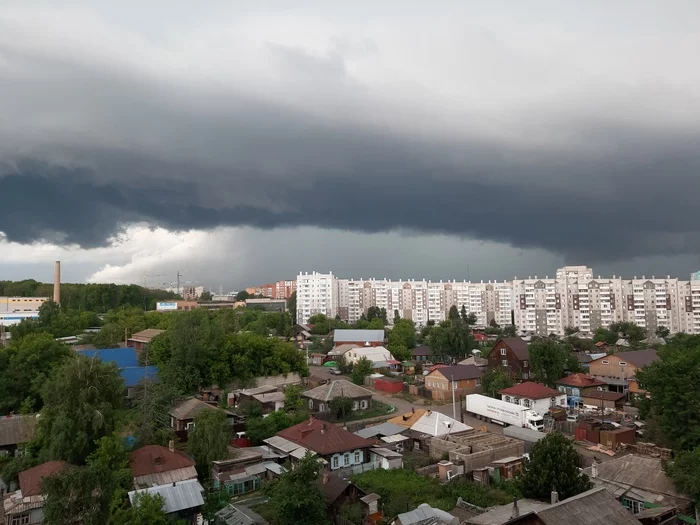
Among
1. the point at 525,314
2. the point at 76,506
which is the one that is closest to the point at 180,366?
the point at 76,506

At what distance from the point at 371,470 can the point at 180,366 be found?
57.7 ft

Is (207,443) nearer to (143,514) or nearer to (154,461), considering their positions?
(154,461)

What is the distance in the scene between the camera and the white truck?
92.0 feet

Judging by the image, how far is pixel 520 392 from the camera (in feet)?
105

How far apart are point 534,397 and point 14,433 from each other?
27989 millimetres

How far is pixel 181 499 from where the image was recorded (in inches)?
654

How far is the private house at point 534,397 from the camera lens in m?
30.9

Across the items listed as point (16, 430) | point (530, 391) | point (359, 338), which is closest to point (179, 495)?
point (16, 430)

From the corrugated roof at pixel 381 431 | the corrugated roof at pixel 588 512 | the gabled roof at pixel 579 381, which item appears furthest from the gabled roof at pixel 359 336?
the corrugated roof at pixel 588 512

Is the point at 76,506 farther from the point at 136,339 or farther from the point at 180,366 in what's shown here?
the point at 136,339

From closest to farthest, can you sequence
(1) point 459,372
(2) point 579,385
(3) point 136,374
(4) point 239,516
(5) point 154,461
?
(4) point 239,516, (5) point 154,461, (3) point 136,374, (2) point 579,385, (1) point 459,372

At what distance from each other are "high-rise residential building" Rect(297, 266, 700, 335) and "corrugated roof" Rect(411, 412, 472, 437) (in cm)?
6428

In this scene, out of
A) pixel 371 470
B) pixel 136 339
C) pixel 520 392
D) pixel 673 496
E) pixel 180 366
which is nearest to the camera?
pixel 673 496

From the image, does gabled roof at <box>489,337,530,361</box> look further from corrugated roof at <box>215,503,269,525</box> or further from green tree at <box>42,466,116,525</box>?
green tree at <box>42,466,116,525</box>
